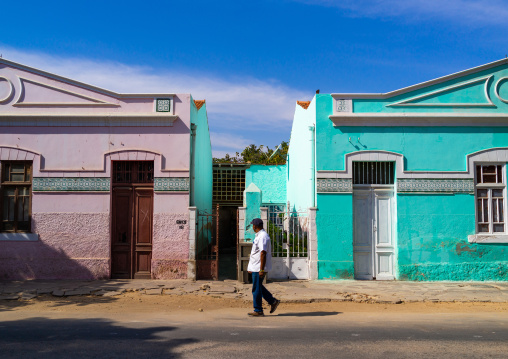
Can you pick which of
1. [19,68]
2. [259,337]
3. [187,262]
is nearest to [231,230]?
[187,262]

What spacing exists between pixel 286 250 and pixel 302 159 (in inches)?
160

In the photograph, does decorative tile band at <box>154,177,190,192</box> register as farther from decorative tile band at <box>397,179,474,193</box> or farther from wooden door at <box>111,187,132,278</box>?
decorative tile band at <box>397,179,474,193</box>

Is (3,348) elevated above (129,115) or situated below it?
below

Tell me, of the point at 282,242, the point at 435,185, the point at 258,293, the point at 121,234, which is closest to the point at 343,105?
the point at 435,185

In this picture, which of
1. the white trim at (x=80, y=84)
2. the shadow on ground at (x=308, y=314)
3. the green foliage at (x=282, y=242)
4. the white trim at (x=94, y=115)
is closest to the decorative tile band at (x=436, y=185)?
the green foliage at (x=282, y=242)

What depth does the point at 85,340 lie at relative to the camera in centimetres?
578

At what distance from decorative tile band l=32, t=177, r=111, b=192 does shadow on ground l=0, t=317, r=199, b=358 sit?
14.4 ft

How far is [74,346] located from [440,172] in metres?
8.94

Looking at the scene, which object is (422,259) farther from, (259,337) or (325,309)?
(259,337)

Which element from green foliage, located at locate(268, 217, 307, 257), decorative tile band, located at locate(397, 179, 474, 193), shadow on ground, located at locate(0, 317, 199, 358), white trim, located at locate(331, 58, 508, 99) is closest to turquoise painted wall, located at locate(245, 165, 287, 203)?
green foliage, located at locate(268, 217, 307, 257)

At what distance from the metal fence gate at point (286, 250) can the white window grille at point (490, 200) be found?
14.1ft

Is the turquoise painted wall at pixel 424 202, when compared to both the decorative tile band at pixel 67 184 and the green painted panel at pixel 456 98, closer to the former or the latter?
the green painted panel at pixel 456 98

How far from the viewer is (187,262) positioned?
10.7 m

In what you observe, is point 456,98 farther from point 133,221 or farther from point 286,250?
point 133,221
